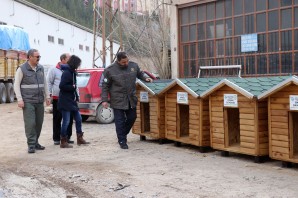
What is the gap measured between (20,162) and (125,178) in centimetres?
230

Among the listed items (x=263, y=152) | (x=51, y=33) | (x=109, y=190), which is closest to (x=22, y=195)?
(x=109, y=190)

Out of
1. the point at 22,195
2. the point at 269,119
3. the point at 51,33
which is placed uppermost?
the point at 51,33

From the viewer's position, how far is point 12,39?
2556cm

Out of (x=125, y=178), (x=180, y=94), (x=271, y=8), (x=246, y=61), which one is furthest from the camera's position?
→ (x=246, y=61)

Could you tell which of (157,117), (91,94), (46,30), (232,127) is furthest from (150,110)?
(46,30)

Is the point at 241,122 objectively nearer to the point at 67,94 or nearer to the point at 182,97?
the point at 182,97

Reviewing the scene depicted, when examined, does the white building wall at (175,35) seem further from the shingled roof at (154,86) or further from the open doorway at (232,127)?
the open doorway at (232,127)

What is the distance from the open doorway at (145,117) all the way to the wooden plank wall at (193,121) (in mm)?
1062

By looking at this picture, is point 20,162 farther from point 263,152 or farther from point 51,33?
point 51,33

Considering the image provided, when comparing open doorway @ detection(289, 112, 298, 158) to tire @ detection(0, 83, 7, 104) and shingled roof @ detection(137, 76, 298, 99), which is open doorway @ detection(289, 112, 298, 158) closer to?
shingled roof @ detection(137, 76, 298, 99)

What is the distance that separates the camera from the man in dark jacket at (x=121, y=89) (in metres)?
8.96

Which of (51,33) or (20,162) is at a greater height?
(51,33)

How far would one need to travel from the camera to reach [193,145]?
9023 millimetres

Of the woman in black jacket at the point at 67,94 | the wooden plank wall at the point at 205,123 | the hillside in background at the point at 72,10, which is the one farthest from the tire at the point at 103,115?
the hillside in background at the point at 72,10
